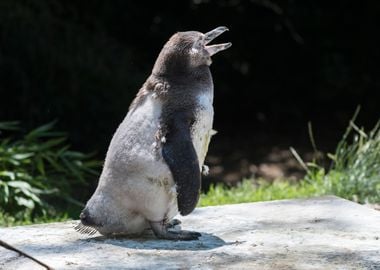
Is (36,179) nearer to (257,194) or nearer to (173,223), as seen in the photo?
(257,194)

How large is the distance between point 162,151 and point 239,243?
0.54 metres

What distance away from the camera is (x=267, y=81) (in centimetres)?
1119

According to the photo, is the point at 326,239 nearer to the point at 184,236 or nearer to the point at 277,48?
the point at 184,236

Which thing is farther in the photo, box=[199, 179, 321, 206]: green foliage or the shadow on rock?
box=[199, 179, 321, 206]: green foliage

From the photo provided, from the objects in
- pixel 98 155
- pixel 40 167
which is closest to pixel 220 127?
pixel 98 155

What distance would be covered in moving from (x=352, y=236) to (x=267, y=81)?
715cm

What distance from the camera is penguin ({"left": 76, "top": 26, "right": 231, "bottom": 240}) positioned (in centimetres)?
383

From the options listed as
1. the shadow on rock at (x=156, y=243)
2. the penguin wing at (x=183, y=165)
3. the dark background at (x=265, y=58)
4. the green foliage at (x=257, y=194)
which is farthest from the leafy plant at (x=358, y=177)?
the dark background at (x=265, y=58)

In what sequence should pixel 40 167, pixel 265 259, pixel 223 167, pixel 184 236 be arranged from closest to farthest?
pixel 265 259
pixel 184 236
pixel 40 167
pixel 223 167

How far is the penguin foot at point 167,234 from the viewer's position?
13.1 feet

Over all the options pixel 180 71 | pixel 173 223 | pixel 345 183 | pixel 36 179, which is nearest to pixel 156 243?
pixel 173 223

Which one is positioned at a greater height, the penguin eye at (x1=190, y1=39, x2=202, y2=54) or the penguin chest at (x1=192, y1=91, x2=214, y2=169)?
the penguin eye at (x1=190, y1=39, x2=202, y2=54)

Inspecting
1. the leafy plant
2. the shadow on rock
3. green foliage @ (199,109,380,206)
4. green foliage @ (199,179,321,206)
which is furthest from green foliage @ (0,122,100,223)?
the shadow on rock

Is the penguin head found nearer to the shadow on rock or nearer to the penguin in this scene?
the penguin
